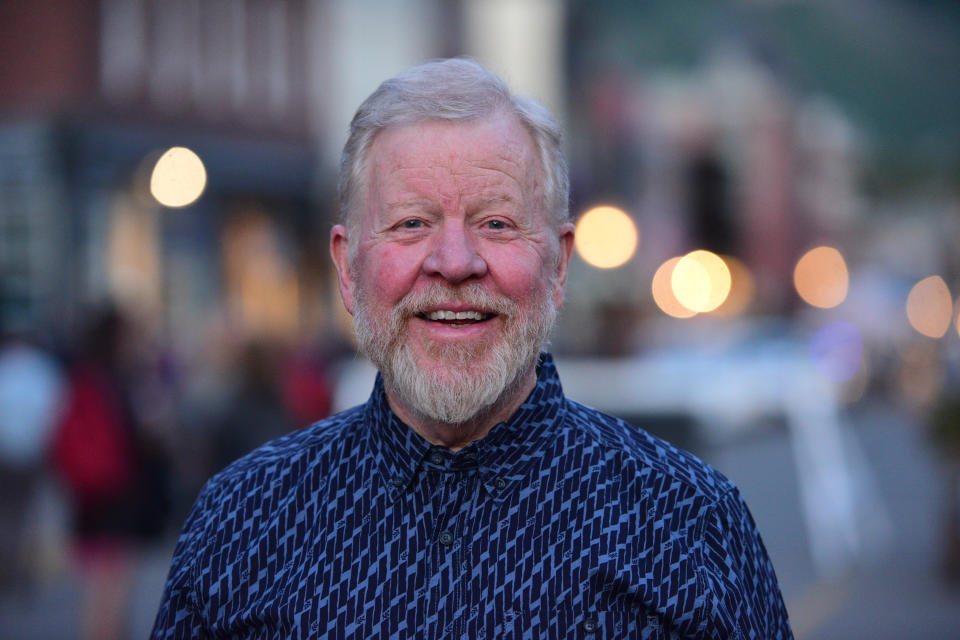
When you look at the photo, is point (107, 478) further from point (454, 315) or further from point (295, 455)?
point (454, 315)

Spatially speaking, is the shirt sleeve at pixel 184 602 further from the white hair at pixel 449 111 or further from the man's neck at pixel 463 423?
the white hair at pixel 449 111

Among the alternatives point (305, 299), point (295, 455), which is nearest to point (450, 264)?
point (295, 455)

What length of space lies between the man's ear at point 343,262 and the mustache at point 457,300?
8.9 inches

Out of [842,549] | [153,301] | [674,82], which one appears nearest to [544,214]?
[842,549]

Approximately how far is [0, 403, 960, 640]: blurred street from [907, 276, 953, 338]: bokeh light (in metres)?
41.4

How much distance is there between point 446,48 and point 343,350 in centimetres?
1597

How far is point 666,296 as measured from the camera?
38062 mm

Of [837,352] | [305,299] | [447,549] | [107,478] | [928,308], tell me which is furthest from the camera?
[928,308]

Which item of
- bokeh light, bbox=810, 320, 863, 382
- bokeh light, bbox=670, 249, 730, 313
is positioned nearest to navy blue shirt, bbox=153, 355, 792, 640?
bokeh light, bbox=810, 320, 863, 382

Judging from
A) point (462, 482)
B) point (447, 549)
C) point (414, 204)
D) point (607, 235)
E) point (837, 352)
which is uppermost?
A: point (414, 204)

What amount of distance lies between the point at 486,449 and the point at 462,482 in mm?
74

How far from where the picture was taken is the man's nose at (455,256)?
7.73ft

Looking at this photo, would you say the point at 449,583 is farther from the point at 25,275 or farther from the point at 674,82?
the point at 674,82

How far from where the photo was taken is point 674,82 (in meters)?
53.3
